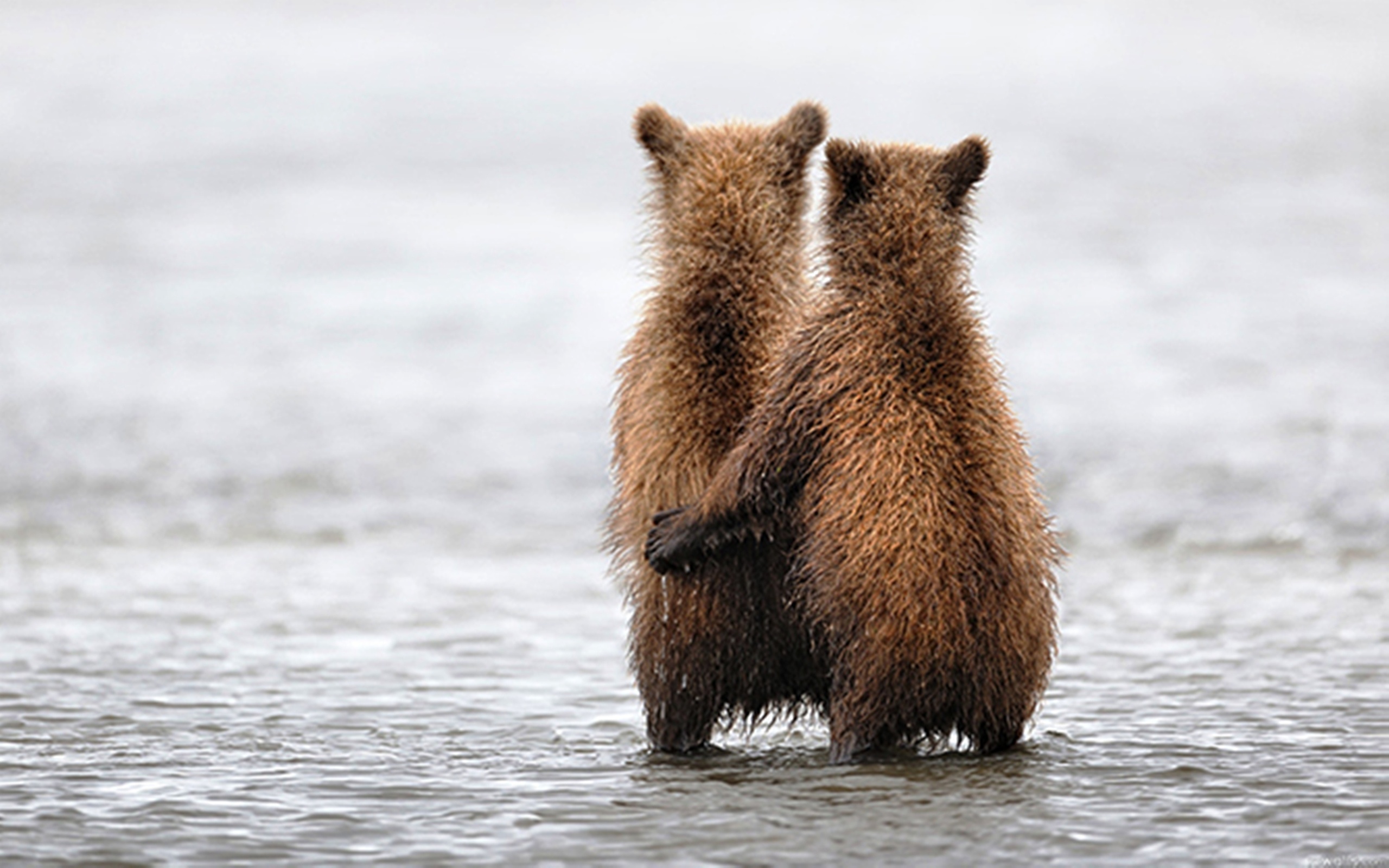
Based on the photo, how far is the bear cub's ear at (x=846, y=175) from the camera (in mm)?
5301

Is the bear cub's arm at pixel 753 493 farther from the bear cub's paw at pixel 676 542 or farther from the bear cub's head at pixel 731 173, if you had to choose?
the bear cub's head at pixel 731 173

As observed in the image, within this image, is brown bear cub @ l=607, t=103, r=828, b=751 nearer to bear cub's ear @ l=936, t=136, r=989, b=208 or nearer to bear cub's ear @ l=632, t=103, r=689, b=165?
bear cub's ear @ l=632, t=103, r=689, b=165

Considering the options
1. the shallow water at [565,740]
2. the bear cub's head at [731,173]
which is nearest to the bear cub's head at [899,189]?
the bear cub's head at [731,173]

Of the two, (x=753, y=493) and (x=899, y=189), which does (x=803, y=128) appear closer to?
(x=899, y=189)

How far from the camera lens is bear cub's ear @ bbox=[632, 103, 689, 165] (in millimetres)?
5867

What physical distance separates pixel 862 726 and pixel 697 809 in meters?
0.62

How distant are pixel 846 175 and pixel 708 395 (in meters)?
0.77

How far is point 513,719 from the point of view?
257 inches

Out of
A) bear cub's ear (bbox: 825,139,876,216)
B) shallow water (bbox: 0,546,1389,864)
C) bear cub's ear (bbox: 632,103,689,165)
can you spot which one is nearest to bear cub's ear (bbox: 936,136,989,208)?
bear cub's ear (bbox: 825,139,876,216)

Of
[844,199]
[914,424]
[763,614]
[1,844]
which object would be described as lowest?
[1,844]

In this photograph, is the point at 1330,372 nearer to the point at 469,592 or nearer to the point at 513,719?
the point at 469,592

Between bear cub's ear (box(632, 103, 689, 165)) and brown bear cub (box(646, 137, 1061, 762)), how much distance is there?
0.69m

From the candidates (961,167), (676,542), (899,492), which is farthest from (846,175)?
(676,542)

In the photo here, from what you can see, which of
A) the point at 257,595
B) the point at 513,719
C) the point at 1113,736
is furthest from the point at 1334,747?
the point at 257,595
